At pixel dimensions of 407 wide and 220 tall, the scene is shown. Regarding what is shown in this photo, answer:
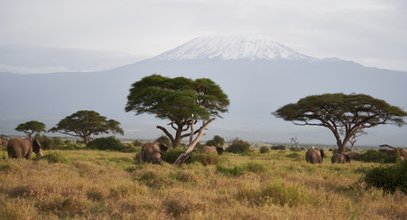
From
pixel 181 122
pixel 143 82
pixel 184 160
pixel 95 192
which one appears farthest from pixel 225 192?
pixel 143 82

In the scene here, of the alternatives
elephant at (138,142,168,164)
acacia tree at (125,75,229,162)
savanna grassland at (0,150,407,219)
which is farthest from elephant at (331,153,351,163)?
savanna grassland at (0,150,407,219)

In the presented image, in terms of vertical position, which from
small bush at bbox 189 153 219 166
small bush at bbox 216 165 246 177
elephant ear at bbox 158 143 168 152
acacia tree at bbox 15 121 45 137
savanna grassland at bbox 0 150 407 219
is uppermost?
acacia tree at bbox 15 121 45 137

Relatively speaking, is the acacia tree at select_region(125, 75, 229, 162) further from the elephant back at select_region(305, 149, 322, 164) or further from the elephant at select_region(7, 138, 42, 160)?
the elephant at select_region(7, 138, 42, 160)

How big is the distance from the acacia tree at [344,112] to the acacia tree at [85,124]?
1052 inches

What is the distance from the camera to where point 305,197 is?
8594 mm

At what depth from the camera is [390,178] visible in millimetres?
11570

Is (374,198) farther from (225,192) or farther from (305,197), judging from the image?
(225,192)

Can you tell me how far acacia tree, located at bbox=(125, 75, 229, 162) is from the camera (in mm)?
33375

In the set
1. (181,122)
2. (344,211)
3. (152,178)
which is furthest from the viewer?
(181,122)

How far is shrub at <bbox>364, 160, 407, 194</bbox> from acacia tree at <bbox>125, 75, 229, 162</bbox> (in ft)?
70.0

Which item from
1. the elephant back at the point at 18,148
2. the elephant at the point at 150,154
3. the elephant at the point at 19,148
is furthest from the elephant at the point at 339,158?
the elephant back at the point at 18,148

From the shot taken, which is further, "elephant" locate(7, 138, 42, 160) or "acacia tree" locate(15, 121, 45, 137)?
"acacia tree" locate(15, 121, 45, 137)

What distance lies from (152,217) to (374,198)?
5.58 metres

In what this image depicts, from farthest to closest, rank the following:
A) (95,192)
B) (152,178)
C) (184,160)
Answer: (184,160) < (152,178) < (95,192)
